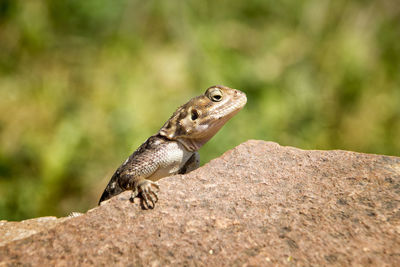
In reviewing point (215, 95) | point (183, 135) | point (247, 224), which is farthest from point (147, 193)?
point (215, 95)

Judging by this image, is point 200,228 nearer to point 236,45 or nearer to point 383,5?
point 236,45

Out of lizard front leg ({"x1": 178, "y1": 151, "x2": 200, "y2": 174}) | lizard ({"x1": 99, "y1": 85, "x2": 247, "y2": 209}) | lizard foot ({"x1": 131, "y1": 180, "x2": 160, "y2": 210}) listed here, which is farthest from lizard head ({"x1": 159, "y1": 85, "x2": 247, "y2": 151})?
lizard foot ({"x1": 131, "y1": 180, "x2": 160, "y2": 210})

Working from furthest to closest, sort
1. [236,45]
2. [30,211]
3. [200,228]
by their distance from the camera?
[236,45] → [30,211] → [200,228]

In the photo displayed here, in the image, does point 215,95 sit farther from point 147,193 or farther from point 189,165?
point 147,193

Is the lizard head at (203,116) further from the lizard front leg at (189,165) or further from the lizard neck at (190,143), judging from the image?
the lizard front leg at (189,165)

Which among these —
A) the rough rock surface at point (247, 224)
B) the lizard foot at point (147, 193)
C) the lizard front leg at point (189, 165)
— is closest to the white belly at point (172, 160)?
the lizard front leg at point (189, 165)

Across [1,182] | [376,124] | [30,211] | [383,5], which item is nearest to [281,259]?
[30,211]

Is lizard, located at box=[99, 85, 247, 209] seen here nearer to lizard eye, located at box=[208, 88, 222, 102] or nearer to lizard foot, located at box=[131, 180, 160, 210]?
lizard eye, located at box=[208, 88, 222, 102]
